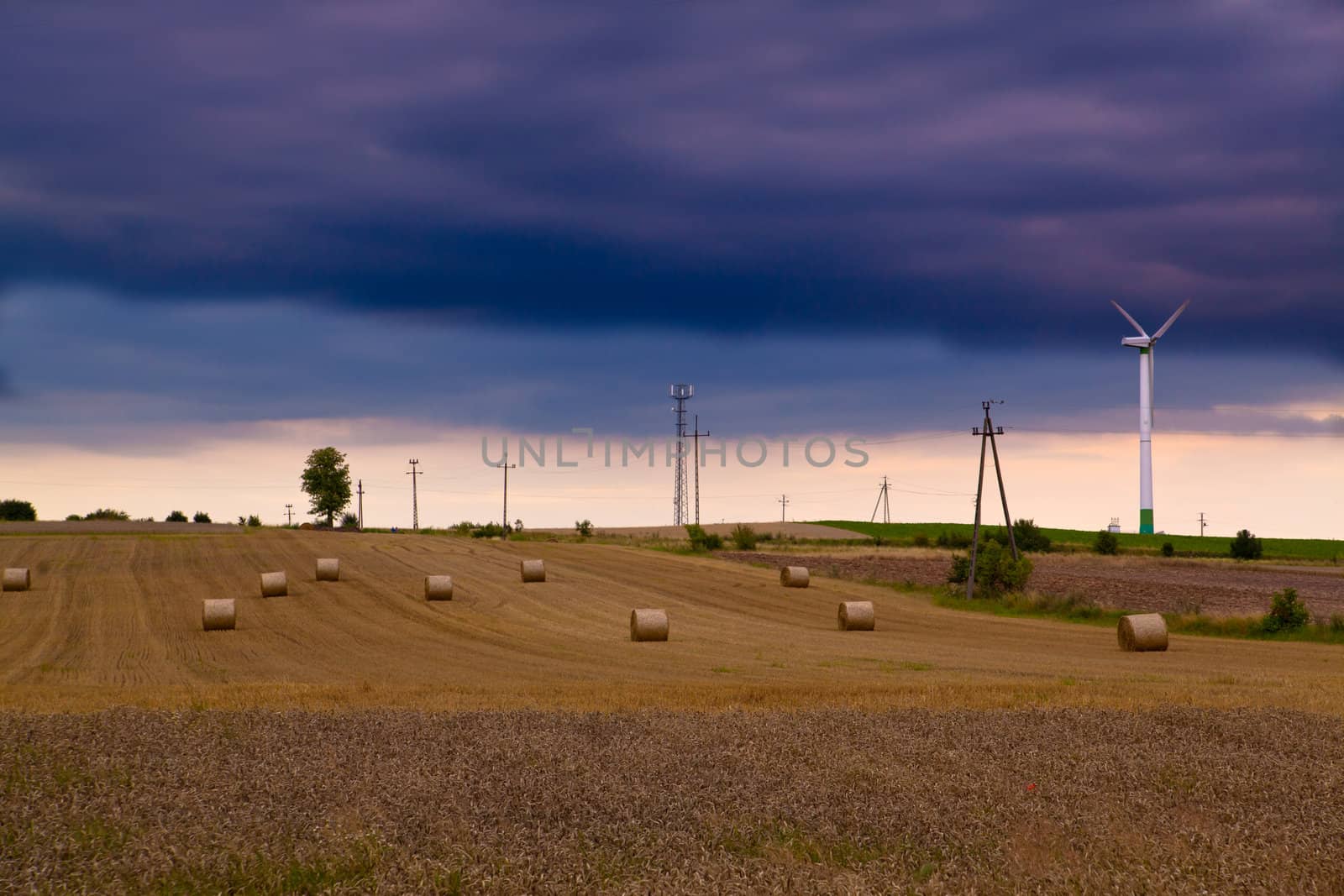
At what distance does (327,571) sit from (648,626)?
66.2 feet

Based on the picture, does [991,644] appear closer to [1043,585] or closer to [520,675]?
[520,675]

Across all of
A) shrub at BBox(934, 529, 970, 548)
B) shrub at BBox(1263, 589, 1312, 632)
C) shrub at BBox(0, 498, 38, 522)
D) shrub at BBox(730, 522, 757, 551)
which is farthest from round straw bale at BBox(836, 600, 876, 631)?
shrub at BBox(0, 498, 38, 522)

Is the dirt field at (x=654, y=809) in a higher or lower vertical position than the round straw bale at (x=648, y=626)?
higher

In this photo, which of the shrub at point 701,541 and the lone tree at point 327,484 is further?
the lone tree at point 327,484

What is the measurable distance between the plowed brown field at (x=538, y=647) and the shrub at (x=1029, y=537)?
4080 cm

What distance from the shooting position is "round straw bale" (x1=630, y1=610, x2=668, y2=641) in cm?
3459

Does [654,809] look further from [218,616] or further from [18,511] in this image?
[18,511]

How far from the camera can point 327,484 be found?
13775 cm

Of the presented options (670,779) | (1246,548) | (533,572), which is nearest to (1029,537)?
(1246,548)

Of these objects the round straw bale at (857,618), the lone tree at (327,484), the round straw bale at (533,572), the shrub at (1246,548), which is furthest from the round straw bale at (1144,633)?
the lone tree at (327,484)

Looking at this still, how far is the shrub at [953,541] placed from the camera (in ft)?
347

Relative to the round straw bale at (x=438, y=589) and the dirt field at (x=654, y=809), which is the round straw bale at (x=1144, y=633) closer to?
the dirt field at (x=654, y=809)

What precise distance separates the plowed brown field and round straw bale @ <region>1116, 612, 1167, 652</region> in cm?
71

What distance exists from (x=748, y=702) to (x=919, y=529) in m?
133
